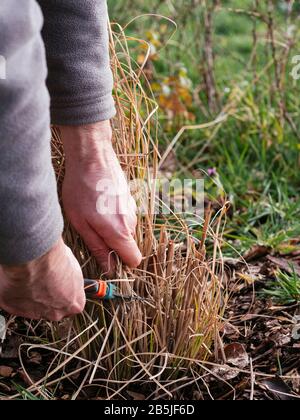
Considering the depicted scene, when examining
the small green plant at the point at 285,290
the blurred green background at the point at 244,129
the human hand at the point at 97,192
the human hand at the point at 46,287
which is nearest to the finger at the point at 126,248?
the human hand at the point at 97,192

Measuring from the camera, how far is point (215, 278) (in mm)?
1866

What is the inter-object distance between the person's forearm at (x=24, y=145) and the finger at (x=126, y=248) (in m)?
0.36

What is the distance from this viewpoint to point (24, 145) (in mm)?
1307

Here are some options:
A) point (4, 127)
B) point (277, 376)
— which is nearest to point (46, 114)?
point (4, 127)

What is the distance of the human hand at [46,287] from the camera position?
1.45 meters

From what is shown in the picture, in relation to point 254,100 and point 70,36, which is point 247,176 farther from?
point 70,36

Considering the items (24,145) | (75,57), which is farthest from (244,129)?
(24,145)

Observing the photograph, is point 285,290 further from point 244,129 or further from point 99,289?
point 244,129

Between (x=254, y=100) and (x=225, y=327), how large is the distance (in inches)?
67.6

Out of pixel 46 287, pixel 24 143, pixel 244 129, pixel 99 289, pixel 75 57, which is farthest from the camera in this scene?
pixel 244 129

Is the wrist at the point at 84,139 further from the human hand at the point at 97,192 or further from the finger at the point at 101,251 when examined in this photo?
the finger at the point at 101,251

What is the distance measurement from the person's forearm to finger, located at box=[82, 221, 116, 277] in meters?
0.38

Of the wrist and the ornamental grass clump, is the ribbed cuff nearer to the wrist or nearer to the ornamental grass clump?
the wrist

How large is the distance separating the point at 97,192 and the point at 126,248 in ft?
0.51
